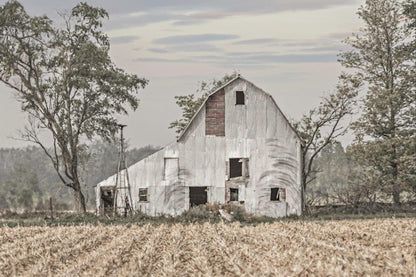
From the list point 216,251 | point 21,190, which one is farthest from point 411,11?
point 21,190

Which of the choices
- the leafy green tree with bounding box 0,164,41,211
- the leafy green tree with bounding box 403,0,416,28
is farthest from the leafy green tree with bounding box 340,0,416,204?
the leafy green tree with bounding box 0,164,41,211

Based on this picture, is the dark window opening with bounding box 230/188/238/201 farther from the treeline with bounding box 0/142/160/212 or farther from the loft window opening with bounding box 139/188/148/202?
the treeline with bounding box 0/142/160/212

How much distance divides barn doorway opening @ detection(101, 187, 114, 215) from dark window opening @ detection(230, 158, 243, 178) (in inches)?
310

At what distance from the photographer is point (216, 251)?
20.3 meters

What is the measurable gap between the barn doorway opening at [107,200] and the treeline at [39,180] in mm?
6836

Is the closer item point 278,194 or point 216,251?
point 216,251

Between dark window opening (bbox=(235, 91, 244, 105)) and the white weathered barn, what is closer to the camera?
the white weathered barn

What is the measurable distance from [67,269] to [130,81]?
31.8 meters

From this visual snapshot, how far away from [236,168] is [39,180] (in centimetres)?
11604

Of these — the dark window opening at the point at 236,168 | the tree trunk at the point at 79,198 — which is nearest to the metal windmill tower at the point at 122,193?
the dark window opening at the point at 236,168

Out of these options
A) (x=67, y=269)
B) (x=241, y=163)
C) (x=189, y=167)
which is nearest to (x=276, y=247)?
(x=67, y=269)

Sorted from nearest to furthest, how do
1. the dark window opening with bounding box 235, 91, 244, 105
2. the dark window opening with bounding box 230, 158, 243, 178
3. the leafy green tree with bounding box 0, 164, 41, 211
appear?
the dark window opening with bounding box 235, 91, 244, 105 < the dark window opening with bounding box 230, 158, 243, 178 < the leafy green tree with bounding box 0, 164, 41, 211

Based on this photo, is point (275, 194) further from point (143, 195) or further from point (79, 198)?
point (79, 198)

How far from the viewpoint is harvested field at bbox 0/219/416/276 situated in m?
16.1
